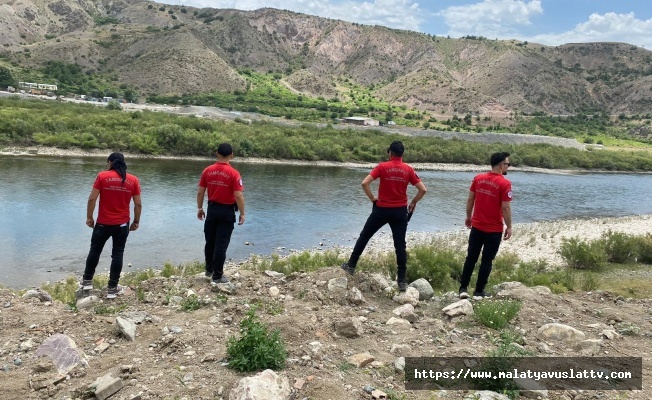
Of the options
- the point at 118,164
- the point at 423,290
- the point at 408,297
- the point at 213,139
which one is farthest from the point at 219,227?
the point at 213,139

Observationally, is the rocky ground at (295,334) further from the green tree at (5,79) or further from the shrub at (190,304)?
the green tree at (5,79)

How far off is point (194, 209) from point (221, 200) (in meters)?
18.9

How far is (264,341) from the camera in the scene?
5.25m

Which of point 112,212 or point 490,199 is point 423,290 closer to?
point 490,199

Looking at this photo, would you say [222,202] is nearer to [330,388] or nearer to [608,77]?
[330,388]

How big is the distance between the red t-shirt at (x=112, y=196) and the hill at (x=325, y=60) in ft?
348

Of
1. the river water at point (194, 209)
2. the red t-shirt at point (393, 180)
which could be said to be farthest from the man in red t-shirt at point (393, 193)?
the river water at point (194, 209)

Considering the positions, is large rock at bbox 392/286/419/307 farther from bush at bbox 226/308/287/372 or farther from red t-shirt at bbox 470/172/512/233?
bush at bbox 226/308/287/372

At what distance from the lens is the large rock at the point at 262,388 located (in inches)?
174

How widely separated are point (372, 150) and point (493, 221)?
51.6 meters

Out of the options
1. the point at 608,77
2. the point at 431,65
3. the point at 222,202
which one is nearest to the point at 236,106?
the point at 222,202

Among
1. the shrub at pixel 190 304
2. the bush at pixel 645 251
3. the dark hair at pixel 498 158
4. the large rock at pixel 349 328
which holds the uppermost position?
the dark hair at pixel 498 158

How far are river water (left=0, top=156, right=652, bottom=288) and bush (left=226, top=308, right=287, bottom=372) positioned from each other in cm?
1140

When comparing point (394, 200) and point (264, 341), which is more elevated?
point (394, 200)
